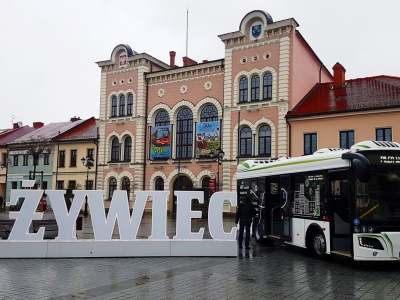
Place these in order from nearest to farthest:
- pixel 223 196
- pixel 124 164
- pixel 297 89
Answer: pixel 223 196 < pixel 297 89 < pixel 124 164

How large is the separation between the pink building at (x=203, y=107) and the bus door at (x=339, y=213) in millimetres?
20426

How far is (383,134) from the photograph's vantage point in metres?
28.9

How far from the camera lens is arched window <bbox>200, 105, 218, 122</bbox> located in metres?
37.2

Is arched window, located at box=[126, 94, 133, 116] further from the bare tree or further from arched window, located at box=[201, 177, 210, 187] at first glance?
arched window, located at box=[201, 177, 210, 187]

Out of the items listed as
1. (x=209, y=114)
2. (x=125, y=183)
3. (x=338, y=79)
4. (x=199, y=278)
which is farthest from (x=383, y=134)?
(x=199, y=278)

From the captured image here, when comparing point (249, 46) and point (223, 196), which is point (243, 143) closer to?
point (249, 46)

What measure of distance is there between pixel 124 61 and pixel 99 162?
9.86 m

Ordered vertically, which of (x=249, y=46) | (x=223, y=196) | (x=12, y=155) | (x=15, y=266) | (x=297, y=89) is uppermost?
(x=249, y=46)

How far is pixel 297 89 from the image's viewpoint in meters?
33.9

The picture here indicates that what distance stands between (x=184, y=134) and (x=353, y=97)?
14220 millimetres

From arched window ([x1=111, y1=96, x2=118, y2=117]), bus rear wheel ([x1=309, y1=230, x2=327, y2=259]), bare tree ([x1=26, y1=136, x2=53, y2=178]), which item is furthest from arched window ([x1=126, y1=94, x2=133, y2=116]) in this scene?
bus rear wheel ([x1=309, y1=230, x2=327, y2=259])

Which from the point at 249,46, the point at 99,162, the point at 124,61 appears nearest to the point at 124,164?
the point at 99,162

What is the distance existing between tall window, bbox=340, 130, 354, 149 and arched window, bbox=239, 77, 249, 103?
818 cm

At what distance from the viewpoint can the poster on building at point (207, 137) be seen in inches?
1430
